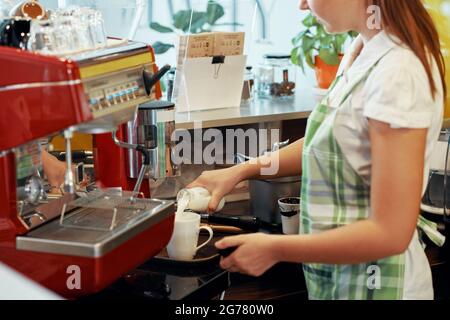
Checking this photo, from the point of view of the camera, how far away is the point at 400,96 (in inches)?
47.8

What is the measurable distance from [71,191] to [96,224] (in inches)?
3.6

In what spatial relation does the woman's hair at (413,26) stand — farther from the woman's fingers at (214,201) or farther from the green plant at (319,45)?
the green plant at (319,45)

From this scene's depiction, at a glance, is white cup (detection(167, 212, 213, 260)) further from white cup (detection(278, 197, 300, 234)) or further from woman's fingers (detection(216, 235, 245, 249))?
white cup (detection(278, 197, 300, 234))

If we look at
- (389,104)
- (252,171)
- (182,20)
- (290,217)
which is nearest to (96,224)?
(252,171)

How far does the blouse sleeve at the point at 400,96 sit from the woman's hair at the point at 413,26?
25 millimetres

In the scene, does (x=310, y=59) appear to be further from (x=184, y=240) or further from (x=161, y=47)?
(x=184, y=240)

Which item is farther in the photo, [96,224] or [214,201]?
[214,201]

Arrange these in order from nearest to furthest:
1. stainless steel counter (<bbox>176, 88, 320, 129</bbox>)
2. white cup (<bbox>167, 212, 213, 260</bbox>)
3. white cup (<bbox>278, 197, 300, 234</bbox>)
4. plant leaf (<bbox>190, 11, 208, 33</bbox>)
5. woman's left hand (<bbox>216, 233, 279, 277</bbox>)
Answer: woman's left hand (<bbox>216, 233, 279, 277</bbox>) < white cup (<bbox>167, 212, 213, 260</bbox>) < white cup (<bbox>278, 197, 300, 234</bbox>) < stainless steel counter (<bbox>176, 88, 320, 129</bbox>) < plant leaf (<bbox>190, 11, 208, 33</bbox>)

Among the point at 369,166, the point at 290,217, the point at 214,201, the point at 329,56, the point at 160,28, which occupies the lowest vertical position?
the point at 290,217

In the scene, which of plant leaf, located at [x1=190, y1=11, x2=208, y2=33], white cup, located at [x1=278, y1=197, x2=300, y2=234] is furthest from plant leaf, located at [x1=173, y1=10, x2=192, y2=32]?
white cup, located at [x1=278, y1=197, x2=300, y2=234]

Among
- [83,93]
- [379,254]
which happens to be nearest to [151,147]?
[83,93]

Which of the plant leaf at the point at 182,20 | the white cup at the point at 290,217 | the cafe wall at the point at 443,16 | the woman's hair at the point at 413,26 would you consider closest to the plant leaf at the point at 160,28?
the plant leaf at the point at 182,20

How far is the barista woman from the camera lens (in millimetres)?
1204

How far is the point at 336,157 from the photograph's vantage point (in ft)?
4.39
